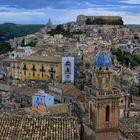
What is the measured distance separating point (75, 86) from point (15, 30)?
109869 mm

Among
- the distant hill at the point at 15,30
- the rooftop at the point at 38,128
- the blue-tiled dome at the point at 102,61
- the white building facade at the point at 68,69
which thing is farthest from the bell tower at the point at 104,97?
the distant hill at the point at 15,30

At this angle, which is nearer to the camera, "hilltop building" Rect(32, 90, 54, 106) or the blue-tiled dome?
the blue-tiled dome

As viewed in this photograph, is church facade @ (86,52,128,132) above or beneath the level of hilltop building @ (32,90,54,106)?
above

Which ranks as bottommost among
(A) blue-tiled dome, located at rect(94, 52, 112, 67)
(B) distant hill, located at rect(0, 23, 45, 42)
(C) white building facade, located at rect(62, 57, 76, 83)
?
(B) distant hill, located at rect(0, 23, 45, 42)

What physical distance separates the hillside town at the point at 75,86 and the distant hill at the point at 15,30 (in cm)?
3588

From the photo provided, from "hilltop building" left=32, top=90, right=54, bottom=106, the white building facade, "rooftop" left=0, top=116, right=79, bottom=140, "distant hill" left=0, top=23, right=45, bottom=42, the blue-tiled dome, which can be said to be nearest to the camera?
"rooftop" left=0, top=116, right=79, bottom=140

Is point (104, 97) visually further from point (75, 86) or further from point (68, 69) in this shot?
point (68, 69)

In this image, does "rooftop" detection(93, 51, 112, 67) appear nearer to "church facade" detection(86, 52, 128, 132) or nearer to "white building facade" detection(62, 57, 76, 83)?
"church facade" detection(86, 52, 128, 132)

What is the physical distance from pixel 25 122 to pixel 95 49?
53.2 m

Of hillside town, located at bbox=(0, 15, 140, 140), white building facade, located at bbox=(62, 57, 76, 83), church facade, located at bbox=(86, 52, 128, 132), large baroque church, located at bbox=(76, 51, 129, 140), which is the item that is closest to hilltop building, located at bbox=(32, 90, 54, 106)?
hillside town, located at bbox=(0, 15, 140, 140)

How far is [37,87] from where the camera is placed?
47.2 meters

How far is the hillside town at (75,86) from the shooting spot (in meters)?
14.2

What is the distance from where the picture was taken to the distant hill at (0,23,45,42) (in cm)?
13762

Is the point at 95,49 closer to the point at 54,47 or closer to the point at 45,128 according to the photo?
the point at 54,47
